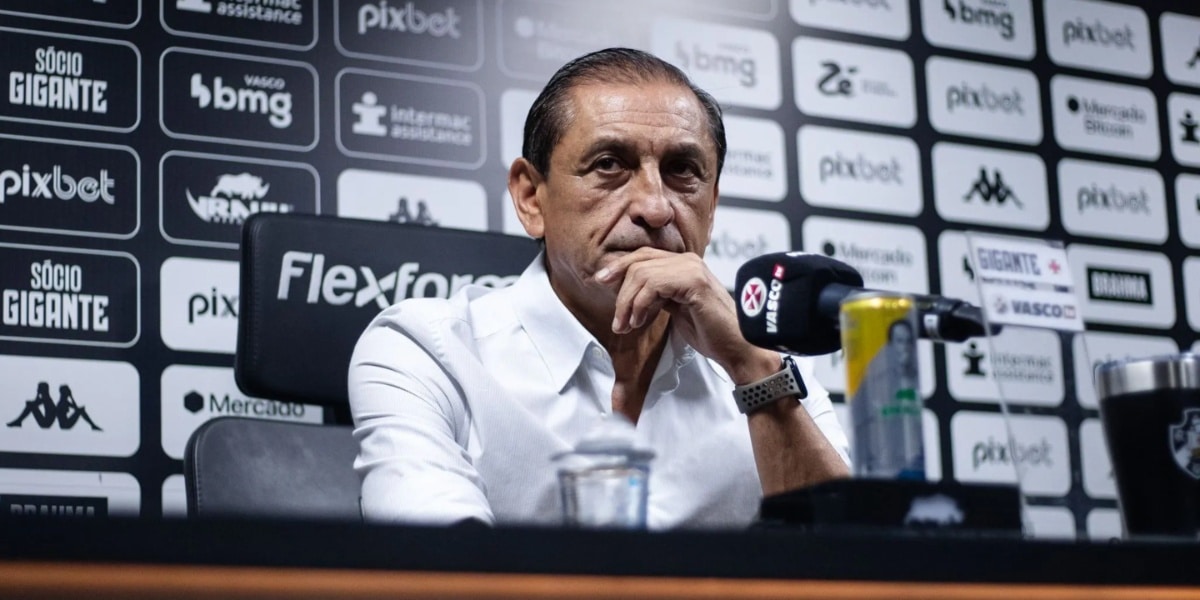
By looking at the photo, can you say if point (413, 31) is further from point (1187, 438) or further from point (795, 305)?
point (1187, 438)

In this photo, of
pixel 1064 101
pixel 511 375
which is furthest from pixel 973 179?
pixel 511 375

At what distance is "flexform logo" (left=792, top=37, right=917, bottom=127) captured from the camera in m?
3.12

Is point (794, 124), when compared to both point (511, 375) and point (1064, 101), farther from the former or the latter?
point (511, 375)

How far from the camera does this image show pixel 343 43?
8.90ft

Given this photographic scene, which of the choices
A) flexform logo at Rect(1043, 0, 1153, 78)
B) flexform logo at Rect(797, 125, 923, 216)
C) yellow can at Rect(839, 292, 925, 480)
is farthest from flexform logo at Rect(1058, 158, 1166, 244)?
yellow can at Rect(839, 292, 925, 480)

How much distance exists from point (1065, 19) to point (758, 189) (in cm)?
99

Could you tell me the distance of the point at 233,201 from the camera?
2537 mm

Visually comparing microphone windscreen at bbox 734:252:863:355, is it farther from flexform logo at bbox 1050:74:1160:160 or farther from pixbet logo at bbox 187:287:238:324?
flexform logo at bbox 1050:74:1160:160

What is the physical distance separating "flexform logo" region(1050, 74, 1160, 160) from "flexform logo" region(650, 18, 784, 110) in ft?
2.45

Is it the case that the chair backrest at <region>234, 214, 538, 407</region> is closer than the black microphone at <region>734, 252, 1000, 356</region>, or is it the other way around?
the black microphone at <region>734, 252, 1000, 356</region>

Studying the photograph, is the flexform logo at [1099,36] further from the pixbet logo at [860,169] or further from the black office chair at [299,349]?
the black office chair at [299,349]

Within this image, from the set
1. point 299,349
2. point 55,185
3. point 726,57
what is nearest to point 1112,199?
point 726,57

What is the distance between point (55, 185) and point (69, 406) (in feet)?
1.21

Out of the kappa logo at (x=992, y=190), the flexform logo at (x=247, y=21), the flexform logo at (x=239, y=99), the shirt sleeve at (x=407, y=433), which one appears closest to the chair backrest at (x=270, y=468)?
the shirt sleeve at (x=407, y=433)
